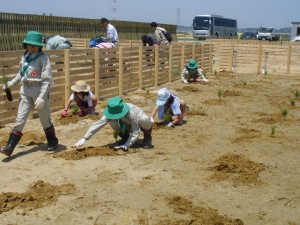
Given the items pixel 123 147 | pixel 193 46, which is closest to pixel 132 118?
pixel 123 147

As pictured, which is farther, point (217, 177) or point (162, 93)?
point (162, 93)

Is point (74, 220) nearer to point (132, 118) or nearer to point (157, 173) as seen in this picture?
point (157, 173)

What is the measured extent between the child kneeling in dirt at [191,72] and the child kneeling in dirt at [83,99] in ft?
19.9

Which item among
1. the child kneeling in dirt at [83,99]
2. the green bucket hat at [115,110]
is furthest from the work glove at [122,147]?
the child kneeling in dirt at [83,99]

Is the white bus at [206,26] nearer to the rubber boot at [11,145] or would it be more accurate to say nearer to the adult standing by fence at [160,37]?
the adult standing by fence at [160,37]

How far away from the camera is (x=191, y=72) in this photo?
14.5 m

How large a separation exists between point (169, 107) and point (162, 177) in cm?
269

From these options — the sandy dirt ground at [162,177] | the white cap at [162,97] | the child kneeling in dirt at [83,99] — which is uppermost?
the white cap at [162,97]

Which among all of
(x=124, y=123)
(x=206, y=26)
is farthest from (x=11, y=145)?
(x=206, y=26)

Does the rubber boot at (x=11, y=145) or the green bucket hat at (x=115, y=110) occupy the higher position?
the green bucket hat at (x=115, y=110)

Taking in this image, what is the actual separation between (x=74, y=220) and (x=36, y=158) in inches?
81.6

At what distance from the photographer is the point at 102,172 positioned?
5.33 m

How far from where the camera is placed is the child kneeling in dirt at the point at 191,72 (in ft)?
46.4

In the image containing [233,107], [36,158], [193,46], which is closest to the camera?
[36,158]
